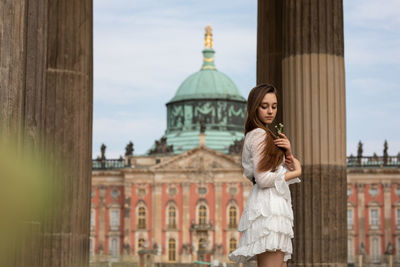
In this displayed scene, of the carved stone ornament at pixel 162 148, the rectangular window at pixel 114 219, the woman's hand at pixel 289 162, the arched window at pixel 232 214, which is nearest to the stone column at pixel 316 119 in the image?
the woman's hand at pixel 289 162

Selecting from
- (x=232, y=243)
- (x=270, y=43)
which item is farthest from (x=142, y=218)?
(x=270, y=43)

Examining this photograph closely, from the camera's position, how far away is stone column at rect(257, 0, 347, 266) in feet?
23.8

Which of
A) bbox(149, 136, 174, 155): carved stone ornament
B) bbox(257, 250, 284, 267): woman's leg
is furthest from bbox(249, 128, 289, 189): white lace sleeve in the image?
bbox(149, 136, 174, 155): carved stone ornament

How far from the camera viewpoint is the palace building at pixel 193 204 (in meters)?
60.5

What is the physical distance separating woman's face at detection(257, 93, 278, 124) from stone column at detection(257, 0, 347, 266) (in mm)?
3066

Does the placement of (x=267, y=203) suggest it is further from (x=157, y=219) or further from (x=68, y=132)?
(x=157, y=219)

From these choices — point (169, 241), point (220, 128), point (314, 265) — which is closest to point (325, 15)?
point (314, 265)

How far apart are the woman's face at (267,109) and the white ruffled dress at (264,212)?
3.9 inches

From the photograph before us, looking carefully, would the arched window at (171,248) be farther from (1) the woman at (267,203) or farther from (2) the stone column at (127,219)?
(1) the woman at (267,203)

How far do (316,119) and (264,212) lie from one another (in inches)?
136

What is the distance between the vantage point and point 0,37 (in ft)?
16.9

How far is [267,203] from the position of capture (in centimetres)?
418

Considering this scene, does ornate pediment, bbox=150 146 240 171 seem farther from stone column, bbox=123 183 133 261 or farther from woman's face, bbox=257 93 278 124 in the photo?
woman's face, bbox=257 93 278 124

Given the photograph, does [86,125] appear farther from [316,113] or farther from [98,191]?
[98,191]
